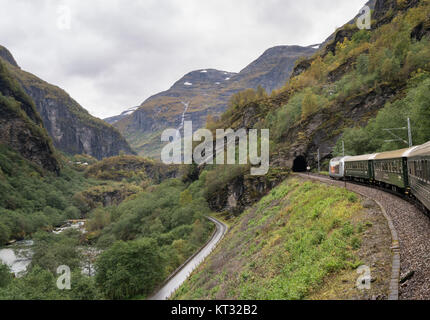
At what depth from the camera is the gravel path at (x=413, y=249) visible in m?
6.53

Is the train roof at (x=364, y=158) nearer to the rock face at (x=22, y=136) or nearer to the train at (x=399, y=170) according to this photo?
the train at (x=399, y=170)

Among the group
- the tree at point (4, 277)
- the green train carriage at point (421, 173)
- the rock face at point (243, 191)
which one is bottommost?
the tree at point (4, 277)

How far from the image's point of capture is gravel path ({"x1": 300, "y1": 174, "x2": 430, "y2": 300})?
21.4ft

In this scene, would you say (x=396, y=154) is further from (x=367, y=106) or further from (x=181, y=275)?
(x=367, y=106)

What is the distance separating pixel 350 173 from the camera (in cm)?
3256

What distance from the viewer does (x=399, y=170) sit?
18.2 m

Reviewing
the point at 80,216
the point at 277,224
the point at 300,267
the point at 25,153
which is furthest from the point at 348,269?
the point at 25,153

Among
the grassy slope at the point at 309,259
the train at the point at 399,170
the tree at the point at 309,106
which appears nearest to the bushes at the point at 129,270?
the grassy slope at the point at 309,259

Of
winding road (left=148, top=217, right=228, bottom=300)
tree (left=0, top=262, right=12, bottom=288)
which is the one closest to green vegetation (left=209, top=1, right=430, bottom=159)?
winding road (left=148, top=217, right=228, bottom=300)

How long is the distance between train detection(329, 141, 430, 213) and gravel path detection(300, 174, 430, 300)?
0.86 meters

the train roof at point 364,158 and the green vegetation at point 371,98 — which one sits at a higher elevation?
the green vegetation at point 371,98

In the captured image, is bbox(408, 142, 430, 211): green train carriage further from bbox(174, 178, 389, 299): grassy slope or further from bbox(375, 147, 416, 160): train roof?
bbox(174, 178, 389, 299): grassy slope

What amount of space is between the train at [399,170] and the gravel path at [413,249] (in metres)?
0.86

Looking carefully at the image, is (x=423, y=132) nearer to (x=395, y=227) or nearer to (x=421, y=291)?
(x=395, y=227)
